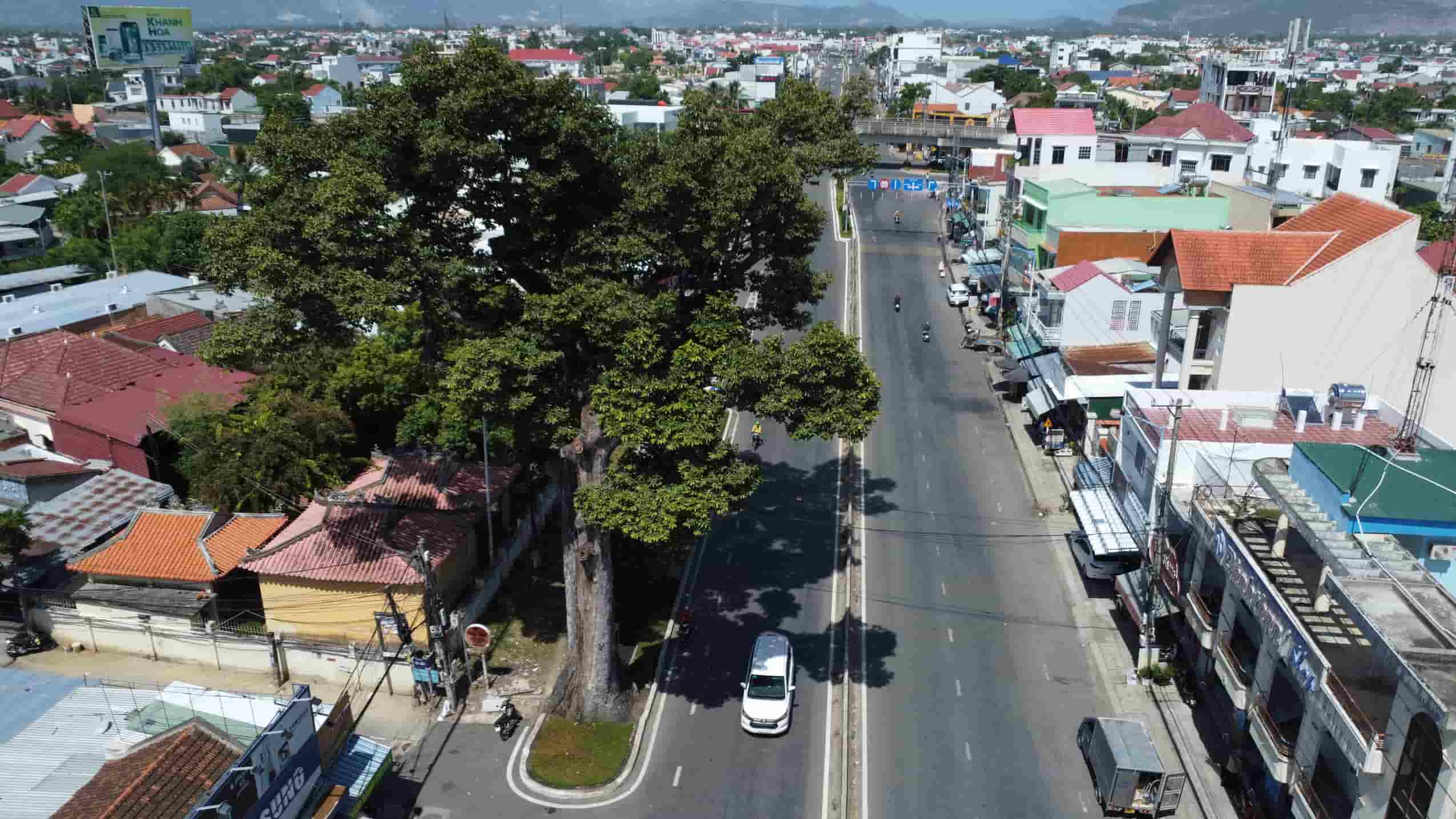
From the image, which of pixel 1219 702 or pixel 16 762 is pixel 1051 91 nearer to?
pixel 1219 702

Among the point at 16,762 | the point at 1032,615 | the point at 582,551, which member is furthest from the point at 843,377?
the point at 16,762

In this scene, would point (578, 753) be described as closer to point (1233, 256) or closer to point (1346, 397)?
point (1346, 397)

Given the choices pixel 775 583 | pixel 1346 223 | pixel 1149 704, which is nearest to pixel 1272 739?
pixel 1149 704

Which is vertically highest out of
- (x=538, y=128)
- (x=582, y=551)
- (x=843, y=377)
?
(x=538, y=128)

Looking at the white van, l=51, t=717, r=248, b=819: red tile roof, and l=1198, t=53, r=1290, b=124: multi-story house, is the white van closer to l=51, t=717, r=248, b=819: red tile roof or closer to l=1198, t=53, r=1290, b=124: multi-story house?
l=51, t=717, r=248, b=819: red tile roof

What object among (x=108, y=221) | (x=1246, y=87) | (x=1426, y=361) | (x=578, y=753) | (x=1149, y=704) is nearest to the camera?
(x=578, y=753)

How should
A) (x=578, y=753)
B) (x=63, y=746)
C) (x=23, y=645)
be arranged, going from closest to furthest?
(x=63, y=746) → (x=578, y=753) → (x=23, y=645)

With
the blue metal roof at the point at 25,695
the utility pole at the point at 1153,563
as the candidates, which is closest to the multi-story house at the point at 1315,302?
the utility pole at the point at 1153,563

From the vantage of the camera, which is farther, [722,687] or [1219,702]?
[722,687]
